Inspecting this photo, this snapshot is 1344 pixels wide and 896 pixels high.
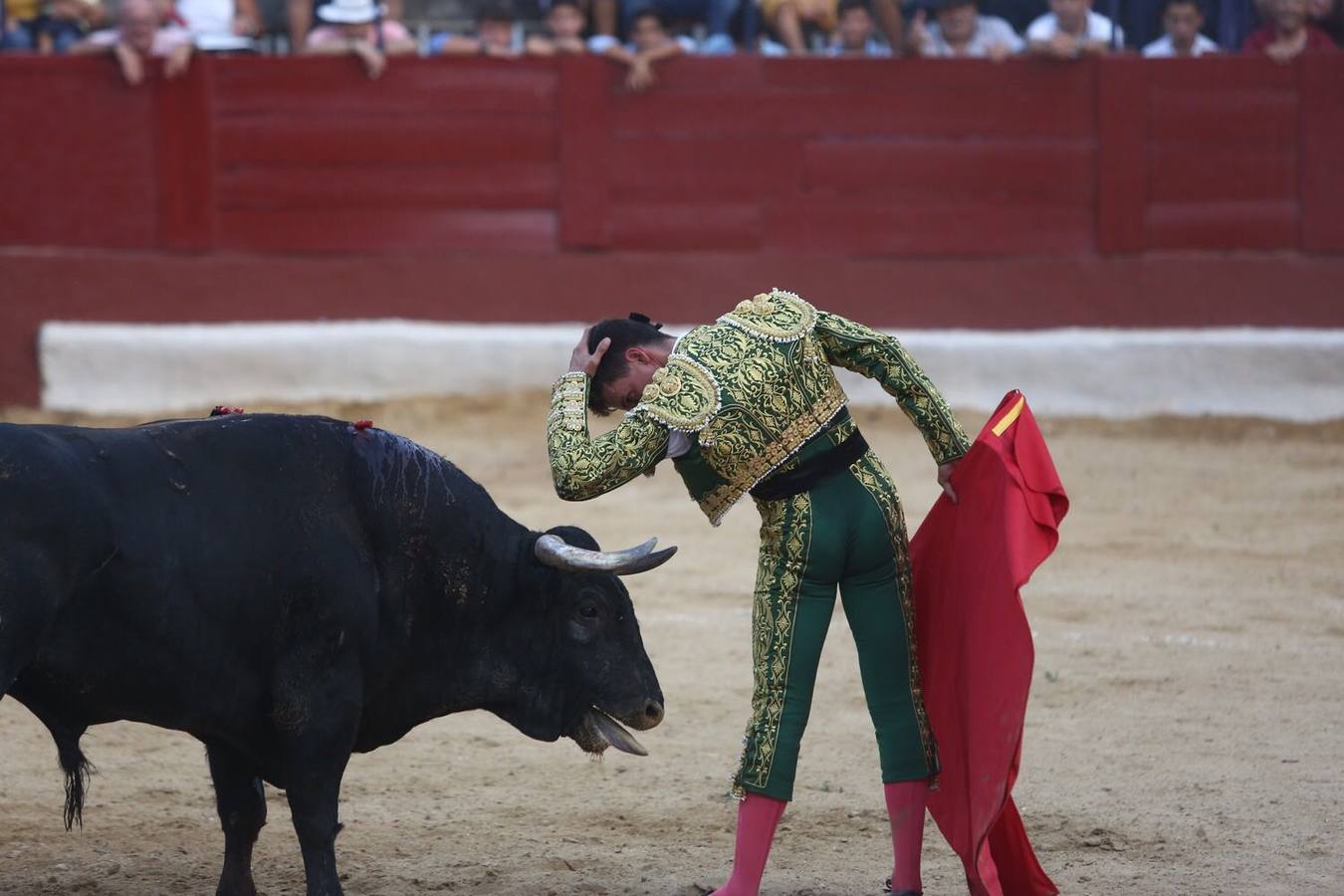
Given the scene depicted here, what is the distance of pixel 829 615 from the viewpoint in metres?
3.28

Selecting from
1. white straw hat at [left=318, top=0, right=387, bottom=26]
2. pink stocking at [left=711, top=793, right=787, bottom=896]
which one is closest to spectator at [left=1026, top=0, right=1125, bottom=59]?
white straw hat at [left=318, top=0, right=387, bottom=26]

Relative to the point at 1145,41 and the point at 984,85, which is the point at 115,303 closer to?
the point at 984,85

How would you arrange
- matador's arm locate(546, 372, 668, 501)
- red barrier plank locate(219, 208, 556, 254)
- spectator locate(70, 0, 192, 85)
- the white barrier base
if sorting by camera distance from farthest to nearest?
red barrier plank locate(219, 208, 556, 254)
spectator locate(70, 0, 192, 85)
the white barrier base
matador's arm locate(546, 372, 668, 501)

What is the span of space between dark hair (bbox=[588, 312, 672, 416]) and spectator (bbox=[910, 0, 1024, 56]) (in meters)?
6.00

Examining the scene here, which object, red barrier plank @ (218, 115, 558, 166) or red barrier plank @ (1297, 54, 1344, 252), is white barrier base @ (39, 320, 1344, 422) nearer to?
red barrier plank @ (1297, 54, 1344, 252)

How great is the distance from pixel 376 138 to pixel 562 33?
1.04 metres

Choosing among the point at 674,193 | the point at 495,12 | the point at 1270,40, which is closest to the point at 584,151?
the point at 674,193

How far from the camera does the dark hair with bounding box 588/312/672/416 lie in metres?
3.22

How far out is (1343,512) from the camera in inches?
278

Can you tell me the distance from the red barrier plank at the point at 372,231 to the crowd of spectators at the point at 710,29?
28.2 inches

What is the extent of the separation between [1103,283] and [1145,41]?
123cm

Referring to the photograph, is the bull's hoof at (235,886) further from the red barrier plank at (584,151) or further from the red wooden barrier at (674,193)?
the red barrier plank at (584,151)

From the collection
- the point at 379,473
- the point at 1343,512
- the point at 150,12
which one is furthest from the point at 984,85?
the point at 379,473

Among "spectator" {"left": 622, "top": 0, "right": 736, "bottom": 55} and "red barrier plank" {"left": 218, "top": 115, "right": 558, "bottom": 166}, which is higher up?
"spectator" {"left": 622, "top": 0, "right": 736, "bottom": 55}
